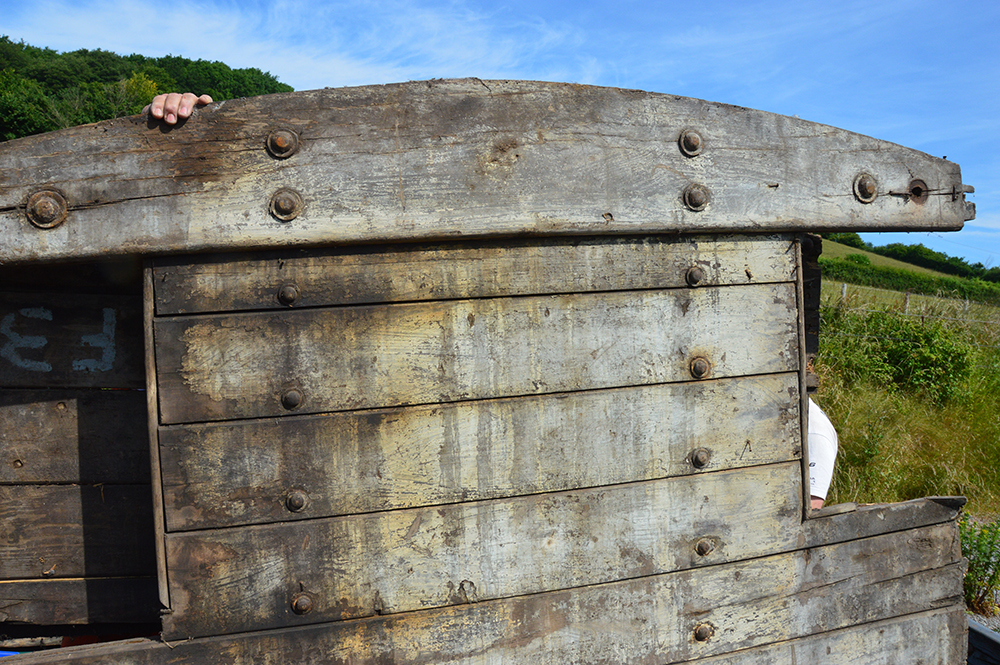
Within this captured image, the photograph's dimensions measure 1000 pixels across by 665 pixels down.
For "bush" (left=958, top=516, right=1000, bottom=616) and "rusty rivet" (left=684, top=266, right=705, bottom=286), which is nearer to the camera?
"rusty rivet" (left=684, top=266, right=705, bottom=286)

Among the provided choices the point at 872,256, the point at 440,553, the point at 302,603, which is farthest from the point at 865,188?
the point at 872,256

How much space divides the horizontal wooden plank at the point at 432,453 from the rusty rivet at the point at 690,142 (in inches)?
28.0

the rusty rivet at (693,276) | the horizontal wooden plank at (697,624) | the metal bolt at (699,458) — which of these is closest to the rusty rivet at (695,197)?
the rusty rivet at (693,276)

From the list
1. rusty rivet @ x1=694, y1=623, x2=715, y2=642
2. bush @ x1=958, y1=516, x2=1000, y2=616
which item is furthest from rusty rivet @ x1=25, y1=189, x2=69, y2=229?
bush @ x1=958, y1=516, x2=1000, y2=616

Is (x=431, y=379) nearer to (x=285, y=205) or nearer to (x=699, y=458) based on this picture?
(x=285, y=205)

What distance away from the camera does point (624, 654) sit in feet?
5.85

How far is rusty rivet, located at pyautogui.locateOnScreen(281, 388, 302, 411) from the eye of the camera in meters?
1.58

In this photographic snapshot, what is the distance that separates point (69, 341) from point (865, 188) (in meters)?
2.60

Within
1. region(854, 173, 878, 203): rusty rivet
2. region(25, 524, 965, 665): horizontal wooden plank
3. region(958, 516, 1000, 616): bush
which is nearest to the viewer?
region(25, 524, 965, 665): horizontal wooden plank

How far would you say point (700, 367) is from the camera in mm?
1785

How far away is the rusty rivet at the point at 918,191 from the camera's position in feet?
6.45

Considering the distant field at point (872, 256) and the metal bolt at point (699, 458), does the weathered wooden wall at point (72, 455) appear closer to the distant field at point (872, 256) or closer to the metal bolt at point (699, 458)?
the metal bolt at point (699, 458)

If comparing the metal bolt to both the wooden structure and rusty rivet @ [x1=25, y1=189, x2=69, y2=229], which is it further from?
rusty rivet @ [x1=25, y1=189, x2=69, y2=229]

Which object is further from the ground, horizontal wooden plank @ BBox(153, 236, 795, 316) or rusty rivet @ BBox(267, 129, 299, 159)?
rusty rivet @ BBox(267, 129, 299, 159)
